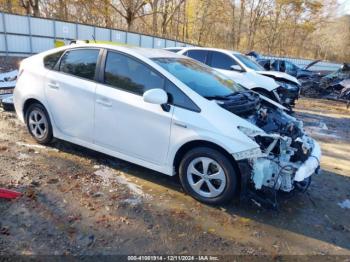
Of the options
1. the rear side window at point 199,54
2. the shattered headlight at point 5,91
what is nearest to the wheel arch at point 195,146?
the shattered headlight at point 5,91

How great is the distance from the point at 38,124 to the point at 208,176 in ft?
9.91

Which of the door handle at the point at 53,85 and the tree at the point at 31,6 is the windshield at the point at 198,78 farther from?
the tree at the point at 31,6

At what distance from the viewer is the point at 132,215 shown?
4.03 m

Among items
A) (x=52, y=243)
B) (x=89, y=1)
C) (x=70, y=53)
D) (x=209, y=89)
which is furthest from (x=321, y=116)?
(x=89, y=1)

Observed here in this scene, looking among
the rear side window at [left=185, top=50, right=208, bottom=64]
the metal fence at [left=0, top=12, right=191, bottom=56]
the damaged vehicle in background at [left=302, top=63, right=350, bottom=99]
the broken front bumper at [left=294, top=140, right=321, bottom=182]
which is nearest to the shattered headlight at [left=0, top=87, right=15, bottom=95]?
the rear side window at [left=185, top=50, right=208, bottom=64]

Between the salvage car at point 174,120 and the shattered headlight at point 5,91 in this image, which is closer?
the salvage car at point 174,120

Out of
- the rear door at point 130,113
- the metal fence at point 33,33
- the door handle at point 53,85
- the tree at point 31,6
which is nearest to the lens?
the rear door at point 130,113

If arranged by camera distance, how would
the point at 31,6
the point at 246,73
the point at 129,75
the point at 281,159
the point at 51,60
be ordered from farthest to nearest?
the point at 31,6 < the point at 246,73 < the point at 51,60 < the point at 129,75 < the point at 281,159

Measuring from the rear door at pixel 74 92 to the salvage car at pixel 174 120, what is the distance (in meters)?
0.01

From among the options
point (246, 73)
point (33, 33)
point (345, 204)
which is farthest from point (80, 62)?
point (33, 33)

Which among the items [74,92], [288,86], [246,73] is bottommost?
[288,86]

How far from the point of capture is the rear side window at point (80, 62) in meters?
5.12

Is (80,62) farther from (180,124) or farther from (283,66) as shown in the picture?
(283,66)

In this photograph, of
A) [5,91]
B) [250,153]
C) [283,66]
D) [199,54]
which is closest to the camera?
[250,153]
